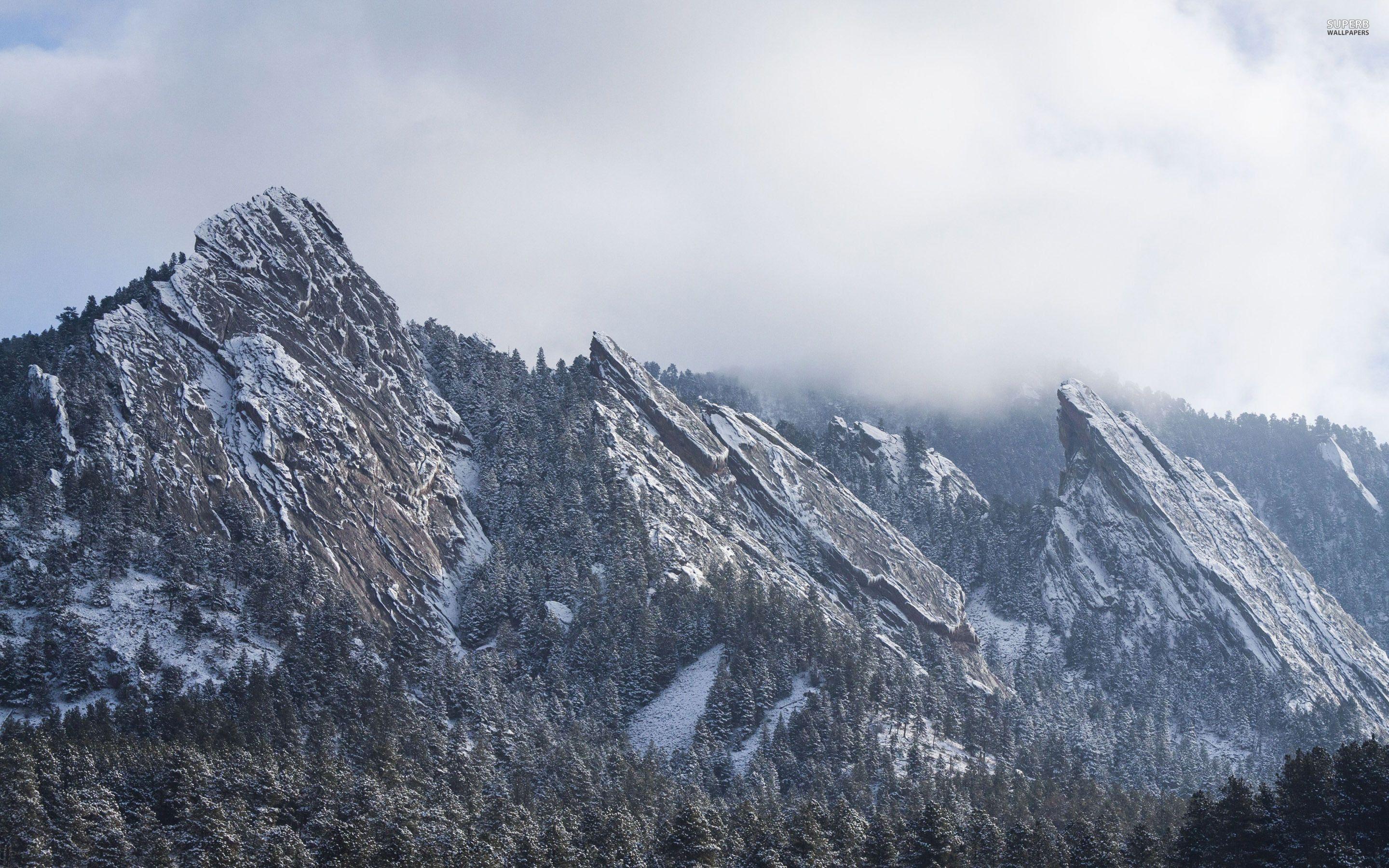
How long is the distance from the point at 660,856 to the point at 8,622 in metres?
87.2

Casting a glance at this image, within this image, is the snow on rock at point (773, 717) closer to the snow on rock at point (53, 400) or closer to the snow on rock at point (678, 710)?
the snow on rock at point (678, 710)

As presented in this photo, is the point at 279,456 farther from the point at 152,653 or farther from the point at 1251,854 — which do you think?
the point at 1251,854

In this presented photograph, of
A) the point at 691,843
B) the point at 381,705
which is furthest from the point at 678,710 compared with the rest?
the point at 691,843

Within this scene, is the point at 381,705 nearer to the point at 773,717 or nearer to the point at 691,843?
the point at 773,717

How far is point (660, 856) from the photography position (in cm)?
10619

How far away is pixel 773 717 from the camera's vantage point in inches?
6698

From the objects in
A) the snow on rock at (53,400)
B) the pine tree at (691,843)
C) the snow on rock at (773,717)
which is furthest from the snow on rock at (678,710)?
the snow on rock at (53,400)

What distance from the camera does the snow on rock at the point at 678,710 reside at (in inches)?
6604

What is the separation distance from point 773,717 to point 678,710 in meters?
12.9

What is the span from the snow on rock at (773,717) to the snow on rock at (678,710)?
657cm

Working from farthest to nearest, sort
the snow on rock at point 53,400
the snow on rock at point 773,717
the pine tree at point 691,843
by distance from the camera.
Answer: the snow on rock at point 53,400, the snow on rock at point 773,717, the pine tree at point 691,843

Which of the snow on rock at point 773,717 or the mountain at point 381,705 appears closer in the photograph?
the mountain at point 381,705

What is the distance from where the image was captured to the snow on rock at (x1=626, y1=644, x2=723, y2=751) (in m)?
168

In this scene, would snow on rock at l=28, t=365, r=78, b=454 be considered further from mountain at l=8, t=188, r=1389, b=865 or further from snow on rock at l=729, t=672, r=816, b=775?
snow on rock at l=729, t=672, r=816, b=775
